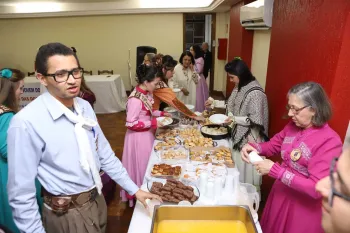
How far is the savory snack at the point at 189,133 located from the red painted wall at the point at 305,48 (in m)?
0.74

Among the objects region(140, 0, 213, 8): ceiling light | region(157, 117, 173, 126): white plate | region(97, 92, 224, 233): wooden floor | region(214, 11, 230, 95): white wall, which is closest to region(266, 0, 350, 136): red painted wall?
region(157, 117, 173, 126): white plate

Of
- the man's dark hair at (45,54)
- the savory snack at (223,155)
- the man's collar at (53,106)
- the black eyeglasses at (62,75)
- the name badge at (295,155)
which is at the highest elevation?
the man's dark hair at (45,54)

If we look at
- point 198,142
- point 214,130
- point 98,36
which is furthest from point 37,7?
point 198,142

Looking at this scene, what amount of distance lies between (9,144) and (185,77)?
3.41 meters

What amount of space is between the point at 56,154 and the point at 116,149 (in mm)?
2875

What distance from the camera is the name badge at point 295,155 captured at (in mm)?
1339

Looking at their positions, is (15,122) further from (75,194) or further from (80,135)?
(75,194)

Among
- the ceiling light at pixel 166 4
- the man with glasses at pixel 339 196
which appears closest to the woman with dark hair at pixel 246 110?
the man with glasses at pixel 339 196

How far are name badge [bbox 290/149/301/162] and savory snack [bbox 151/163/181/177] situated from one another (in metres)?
0.71

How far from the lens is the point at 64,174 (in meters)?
1.12

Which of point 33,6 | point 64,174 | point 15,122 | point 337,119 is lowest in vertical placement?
point 64,174

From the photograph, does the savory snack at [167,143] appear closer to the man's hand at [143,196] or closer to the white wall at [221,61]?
the man's hand at [143,196]

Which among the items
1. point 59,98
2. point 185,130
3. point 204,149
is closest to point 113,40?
point 185,130

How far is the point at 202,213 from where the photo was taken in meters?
1.26
